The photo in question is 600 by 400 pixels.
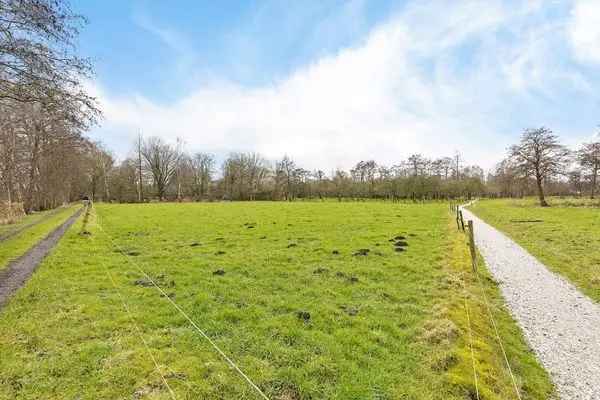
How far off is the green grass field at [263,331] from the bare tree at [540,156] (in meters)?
42.3

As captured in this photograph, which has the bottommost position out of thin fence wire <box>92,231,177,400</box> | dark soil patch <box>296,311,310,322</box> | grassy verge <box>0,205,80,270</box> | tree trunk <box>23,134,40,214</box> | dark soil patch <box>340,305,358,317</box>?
dark soil patch <box>340,305,358,317</box>

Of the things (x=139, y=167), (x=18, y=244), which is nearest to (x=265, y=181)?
(x=139, y=167)

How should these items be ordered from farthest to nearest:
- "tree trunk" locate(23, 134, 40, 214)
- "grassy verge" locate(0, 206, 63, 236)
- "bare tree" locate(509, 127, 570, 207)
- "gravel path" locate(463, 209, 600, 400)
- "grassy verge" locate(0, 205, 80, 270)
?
"bare tree" locate(509, 127, 570, 207) < "tree trunk" locate(23, 134, 40, 214) < "grassy verge" locate(0, 206, 63, 236) < "grassy verge" locate(0, 205, 80, 270) < "gravel path" locate(463, 209, 600, 400)

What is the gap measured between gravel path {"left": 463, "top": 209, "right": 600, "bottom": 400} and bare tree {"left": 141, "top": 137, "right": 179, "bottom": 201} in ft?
229

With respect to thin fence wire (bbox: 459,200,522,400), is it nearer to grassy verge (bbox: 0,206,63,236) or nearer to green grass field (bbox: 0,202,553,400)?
Result: green grass field (bbox: 0,202,553,400)

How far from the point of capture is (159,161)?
71.9 meters

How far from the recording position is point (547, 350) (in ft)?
19.2

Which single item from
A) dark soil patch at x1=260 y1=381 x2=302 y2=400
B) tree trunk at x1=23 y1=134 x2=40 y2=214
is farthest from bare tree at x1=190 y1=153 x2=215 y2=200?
dark soil patch at x1=260 y1=381 x2=302 y2=400

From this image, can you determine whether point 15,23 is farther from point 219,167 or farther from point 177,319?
point 219,167

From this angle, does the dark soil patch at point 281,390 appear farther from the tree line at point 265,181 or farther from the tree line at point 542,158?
the tree line at point 265,181

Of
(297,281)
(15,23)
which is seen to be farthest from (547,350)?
(15,23)

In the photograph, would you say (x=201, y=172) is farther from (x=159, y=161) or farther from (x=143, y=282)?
(x=143, y=282)

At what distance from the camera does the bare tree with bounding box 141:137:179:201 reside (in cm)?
7125

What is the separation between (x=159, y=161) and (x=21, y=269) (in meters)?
66.6
